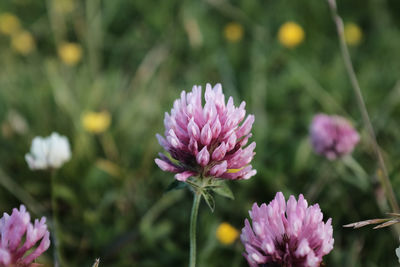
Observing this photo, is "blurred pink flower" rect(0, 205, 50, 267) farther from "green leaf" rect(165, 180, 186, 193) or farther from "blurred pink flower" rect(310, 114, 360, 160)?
"blurred pink flower" rect(310, 114, 360, 160)

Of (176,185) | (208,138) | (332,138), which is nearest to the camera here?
(208,138)

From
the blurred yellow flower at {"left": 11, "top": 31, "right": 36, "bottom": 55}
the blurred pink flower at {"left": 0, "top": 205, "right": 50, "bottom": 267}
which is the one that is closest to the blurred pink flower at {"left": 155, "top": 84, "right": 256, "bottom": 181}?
the blurred pink flower at {"left": 0, "top": 205, "right": 50, "bottom": 267}

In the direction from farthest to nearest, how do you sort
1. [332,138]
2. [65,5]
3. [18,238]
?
[65,5] → [332,138] → [18,238]

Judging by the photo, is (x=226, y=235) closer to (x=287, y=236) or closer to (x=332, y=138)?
(x=332, y=138)

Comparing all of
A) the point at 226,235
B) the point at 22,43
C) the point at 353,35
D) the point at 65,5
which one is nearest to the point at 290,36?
the point at 353,35

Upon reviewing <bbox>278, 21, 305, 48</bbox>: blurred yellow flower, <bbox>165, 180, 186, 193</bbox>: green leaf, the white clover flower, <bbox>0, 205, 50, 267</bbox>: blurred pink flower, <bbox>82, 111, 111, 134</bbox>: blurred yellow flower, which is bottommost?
<bbox>0, 205, 50, 267</bbox>: blurred pink flower
